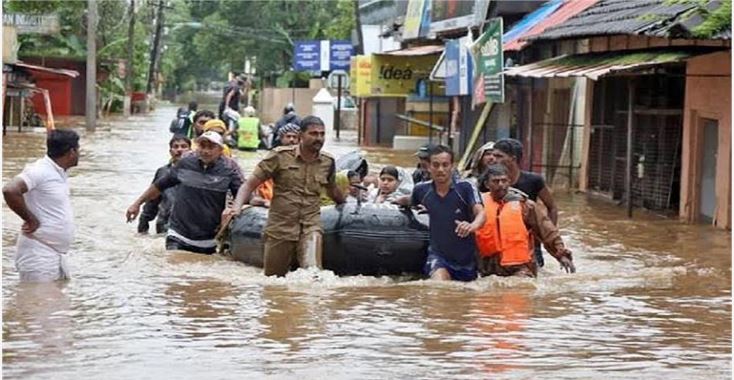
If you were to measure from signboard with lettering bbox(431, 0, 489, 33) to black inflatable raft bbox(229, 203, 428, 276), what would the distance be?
16575 mm

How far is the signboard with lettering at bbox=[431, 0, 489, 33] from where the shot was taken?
28625 millimetres

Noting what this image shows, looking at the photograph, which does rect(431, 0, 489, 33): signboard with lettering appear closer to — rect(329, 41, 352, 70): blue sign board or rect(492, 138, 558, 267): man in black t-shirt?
rect(492, 138, 558, 267): man in black t-shirt

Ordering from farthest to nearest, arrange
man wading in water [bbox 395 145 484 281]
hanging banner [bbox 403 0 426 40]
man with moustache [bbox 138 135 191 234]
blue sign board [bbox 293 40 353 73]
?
1. blue sign board [bbox 293 40 353 73]
2. hanging banner [bbox 403 0 426 40]
3. man with moustache [bbox 138 135 191 234]
4. man wading in water [bbox 395 145 484 281]

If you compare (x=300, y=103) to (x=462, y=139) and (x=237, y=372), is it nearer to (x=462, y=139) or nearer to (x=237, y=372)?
(x=462, y=139)

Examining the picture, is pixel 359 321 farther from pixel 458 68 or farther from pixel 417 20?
pixel 417 20

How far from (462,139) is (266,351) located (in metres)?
23.7

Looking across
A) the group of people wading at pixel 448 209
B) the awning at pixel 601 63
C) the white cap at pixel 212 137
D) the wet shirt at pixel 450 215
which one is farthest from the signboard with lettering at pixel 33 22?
the wet shirt at pixel 450 215

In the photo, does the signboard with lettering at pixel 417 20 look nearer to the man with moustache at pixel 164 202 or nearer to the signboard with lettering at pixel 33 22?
the signboard with lettering at pixel 33 22

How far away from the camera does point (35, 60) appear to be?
56.1 meters

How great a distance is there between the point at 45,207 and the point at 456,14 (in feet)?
73.4

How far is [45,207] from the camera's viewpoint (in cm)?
955

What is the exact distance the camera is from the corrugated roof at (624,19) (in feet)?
51.9

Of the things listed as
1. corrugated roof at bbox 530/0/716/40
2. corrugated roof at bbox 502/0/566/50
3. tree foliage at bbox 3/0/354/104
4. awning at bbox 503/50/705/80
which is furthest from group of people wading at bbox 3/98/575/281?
tree foliage at bbox 3/0/354/104

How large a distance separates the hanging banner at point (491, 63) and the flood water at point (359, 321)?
938 centimetres
